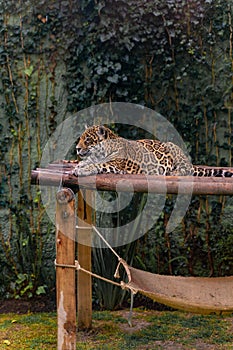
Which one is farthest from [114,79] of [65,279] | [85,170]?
[65,279]

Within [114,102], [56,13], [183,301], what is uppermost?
[56,13]

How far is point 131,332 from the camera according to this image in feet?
11.9

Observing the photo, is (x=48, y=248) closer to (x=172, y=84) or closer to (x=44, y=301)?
(x=44, y=301)

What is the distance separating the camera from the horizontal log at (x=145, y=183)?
259 cm

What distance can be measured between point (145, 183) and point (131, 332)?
4.87 feet

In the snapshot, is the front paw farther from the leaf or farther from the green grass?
the leaf

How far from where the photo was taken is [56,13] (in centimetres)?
418

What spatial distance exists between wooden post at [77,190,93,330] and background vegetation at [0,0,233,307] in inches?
23.9

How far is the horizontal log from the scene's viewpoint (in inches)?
102

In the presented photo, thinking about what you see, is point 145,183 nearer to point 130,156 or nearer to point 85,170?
point 85,170

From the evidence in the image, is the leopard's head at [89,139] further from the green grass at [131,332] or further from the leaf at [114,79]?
the green grass at [131,332]

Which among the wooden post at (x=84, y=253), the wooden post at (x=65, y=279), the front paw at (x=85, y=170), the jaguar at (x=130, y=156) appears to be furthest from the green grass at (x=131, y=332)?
the front paw at (x=85, y=170)

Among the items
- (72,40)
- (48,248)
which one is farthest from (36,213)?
(72,40)

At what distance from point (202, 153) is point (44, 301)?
176cm
